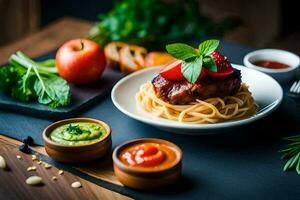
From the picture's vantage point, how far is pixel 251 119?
110 inches

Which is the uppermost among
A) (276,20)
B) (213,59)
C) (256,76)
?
(213,59)

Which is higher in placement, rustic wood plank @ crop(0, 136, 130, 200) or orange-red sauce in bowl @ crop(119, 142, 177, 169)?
orange-red sauce in bowl @ crop(119, 142, 177, 169)

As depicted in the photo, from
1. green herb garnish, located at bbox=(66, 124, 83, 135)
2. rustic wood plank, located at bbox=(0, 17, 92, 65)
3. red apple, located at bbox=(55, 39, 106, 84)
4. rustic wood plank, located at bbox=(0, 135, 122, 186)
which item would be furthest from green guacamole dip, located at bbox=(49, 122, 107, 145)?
rustic wood plank, located at bbox=(0, 17, 92, 65)

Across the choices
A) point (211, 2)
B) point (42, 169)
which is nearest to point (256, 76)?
point (42, 169)

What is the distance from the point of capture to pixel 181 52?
9.73 feet

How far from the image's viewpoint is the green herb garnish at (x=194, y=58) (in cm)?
285

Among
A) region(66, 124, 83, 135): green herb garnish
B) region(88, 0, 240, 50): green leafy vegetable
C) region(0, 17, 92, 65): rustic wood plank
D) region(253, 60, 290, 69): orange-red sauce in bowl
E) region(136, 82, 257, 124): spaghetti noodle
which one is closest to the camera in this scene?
region(66, 124, 83, 135): green herb garnish

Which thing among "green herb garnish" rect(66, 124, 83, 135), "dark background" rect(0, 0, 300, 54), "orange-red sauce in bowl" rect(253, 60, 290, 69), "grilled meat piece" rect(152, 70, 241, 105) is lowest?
"dark background" rect(0, 0, 300, 54)

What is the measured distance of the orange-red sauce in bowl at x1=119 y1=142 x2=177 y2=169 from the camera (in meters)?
2.47

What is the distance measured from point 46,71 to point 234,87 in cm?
137

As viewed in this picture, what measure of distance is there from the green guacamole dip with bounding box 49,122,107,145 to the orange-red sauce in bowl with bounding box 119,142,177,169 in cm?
24

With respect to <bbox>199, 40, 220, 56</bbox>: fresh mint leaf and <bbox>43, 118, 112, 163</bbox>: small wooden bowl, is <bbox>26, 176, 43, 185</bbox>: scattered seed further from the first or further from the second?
<bbox>199, 40, 220, 56</bbox>: fresh mint leaf

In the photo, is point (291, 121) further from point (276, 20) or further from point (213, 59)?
point (276, 20)

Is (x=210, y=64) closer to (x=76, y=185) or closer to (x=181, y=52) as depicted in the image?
(x=181, y=52)
